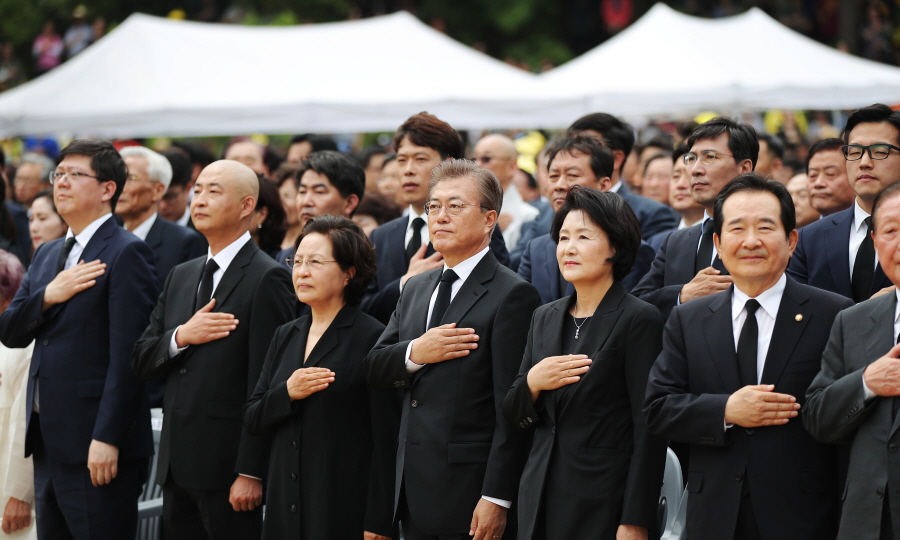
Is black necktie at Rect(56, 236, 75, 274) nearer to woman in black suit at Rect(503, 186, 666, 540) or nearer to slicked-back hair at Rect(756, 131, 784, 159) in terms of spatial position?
woman in black suit at Rect(503, 186, 666, 540)

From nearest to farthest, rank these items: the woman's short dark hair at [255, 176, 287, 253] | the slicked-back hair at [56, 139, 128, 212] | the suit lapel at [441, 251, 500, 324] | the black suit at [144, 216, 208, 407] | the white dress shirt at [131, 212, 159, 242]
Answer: the suit lapel at [441, 251, 500, 324], the slicked-back hair at [56, 139, 128, 212], the woman's short dark hair at [255, 176, 287, 253], the black suit at [144, 216, 208, 407], the white dress shirt at [131, 212, 159, 242]

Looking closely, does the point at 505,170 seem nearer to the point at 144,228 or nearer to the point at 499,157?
the point at 499,157

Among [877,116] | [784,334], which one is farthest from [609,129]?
[784,334]

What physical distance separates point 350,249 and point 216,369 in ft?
2.88

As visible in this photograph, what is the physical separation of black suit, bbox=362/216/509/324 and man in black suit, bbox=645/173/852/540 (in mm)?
1726

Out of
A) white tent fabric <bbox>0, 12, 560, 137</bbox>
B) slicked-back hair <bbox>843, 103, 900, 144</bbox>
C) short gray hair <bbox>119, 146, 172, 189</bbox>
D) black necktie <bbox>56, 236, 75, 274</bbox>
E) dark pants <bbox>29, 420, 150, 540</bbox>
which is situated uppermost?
white tent fabric <bbox>0, 12, 560, 137</bbox>

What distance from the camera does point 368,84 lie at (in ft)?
34.9

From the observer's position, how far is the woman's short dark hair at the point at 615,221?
12.9 feet

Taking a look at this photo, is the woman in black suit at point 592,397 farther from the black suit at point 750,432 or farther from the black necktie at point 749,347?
the black necktie at point 749,347

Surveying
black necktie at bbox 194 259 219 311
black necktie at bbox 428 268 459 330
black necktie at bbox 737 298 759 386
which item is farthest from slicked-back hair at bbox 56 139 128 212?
black necktie at bbox 737 298 759 386

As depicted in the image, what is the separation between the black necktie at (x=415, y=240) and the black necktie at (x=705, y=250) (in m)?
1.56

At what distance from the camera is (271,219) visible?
6199 mm

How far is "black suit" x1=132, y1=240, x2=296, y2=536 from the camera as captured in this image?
4.78m

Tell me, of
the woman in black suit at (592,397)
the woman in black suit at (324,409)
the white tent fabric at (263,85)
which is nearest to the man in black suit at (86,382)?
the woman in black suit at (324,409)
